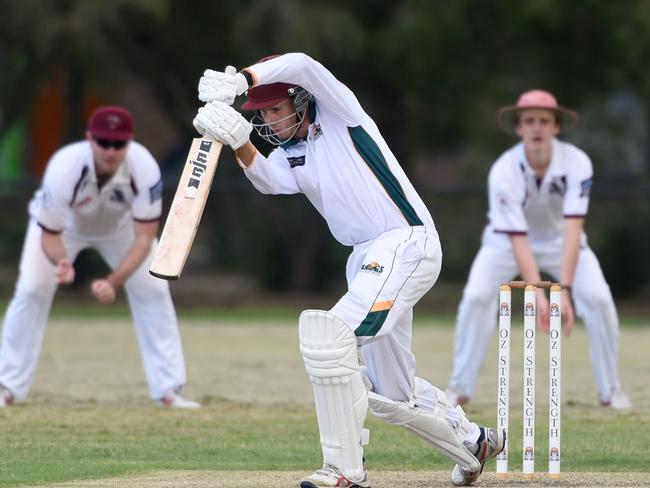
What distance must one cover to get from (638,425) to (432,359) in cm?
432

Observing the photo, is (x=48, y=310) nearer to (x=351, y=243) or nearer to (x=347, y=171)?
(x=351, y=243)

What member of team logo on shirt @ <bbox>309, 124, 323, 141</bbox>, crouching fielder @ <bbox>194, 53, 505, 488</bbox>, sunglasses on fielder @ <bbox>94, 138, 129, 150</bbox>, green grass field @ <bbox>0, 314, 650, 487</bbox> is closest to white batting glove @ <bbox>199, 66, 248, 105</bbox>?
crouching fielder @ <bbox>194, 53, 505, 488</bbox>

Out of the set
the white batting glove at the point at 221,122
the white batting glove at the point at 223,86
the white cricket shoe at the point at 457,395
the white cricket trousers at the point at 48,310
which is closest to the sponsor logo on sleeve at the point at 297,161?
the white batting glove at the point at 221,122

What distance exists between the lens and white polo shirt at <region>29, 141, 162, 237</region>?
8.83m

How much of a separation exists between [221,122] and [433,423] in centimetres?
161

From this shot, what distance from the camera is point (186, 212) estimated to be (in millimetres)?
5785

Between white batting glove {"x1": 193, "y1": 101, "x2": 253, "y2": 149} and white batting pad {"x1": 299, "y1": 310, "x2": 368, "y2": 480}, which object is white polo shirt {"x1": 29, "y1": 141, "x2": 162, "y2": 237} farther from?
white batting pad {"x1": 299, "y1": 310, "x2": 368, "y2": 480}

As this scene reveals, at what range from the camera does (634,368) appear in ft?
39.4

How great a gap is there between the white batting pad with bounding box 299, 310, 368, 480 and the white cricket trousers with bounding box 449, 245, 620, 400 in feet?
12.5

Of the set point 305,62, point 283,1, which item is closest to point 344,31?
point 283,1

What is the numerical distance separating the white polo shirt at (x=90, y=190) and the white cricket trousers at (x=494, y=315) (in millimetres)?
2254

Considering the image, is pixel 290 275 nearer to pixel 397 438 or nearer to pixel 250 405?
pixel 250 405

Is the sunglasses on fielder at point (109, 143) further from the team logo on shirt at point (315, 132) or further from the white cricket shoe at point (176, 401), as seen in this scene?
the team logo on shirt at point (315, 132)

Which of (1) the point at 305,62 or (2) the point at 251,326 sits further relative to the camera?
(2) the point at 251,326
